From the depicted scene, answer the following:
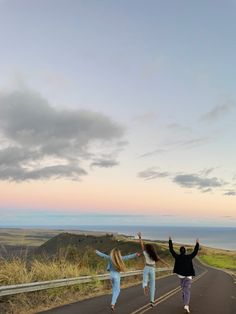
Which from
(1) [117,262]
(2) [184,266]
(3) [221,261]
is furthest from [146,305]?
(3) [221,261]

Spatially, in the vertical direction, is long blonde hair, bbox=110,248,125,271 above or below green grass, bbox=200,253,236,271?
above

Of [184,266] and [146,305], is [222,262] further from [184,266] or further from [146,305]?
[184,266]

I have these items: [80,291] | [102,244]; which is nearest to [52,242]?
[102,244]

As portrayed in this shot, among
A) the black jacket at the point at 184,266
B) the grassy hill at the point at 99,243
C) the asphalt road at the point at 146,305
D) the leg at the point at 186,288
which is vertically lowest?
the asphalt road at the point at 146,305

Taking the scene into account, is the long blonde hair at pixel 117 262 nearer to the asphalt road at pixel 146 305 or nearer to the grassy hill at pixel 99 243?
the asphalt road at pixel 146 305

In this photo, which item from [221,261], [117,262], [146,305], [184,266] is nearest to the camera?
[117,262]

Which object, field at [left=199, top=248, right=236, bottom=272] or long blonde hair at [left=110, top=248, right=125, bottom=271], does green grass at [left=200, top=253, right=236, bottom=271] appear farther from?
long blonde hair at [left=110, top=248, right=125, bottom=271]

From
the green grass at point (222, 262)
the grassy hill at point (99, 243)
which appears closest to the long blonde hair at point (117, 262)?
the green grass at point (222, 262)

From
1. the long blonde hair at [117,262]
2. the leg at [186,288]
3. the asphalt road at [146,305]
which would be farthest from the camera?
the leg at [186,288]

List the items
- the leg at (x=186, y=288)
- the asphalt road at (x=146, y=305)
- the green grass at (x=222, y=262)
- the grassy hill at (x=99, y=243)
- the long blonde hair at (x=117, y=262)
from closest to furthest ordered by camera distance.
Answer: the asphalt road at (x=146, y=305)
the long blonde hair at (x=117, y=262)
the leg at (x=186, y=288)
the green grass at (x=222, y=262)
the grassy hill at (x=99, y=243)

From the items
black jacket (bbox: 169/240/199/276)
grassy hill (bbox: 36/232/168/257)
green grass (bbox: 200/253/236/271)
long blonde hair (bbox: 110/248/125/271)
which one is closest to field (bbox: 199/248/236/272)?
green grass (bbox: 200/253/236/271)

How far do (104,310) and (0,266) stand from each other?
3.39 m

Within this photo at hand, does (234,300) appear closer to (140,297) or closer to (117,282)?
(140,297)

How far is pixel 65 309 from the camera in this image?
14.6 m
